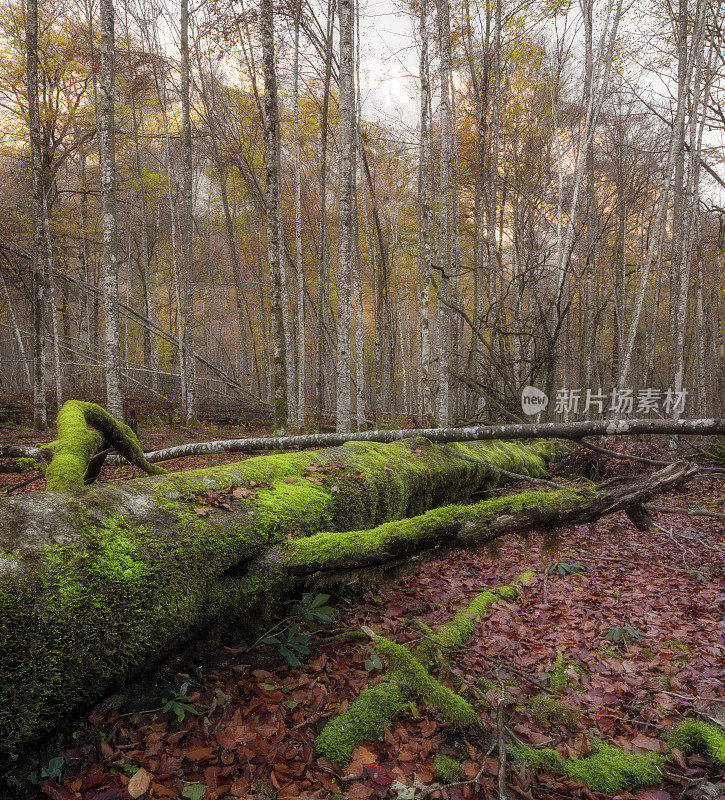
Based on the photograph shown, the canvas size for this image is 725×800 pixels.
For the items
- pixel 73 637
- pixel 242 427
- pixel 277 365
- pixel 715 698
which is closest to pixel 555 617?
pixel 715 698

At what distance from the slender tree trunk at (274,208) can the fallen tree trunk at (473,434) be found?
10.0ft

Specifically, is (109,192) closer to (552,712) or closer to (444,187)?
(444,187)

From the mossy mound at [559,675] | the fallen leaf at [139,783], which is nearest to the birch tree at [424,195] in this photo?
the mossy mound at [559,675]

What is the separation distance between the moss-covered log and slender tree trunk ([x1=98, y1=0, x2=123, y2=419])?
6.51 m

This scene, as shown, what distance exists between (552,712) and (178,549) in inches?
90.3

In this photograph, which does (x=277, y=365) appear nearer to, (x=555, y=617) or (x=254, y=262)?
(x=555, y=617)

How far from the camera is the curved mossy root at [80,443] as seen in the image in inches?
105

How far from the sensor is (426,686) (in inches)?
86.0

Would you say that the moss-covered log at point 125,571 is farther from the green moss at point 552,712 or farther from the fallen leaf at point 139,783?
the green moss at point 552,712

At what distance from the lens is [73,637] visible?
68.2 inches

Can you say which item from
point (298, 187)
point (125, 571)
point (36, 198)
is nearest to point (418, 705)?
point (125, 571)

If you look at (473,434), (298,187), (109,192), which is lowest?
(473,434)

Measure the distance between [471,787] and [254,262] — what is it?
21155mm

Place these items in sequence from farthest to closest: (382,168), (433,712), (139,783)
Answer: (382,168), (433,712), (139,783)
